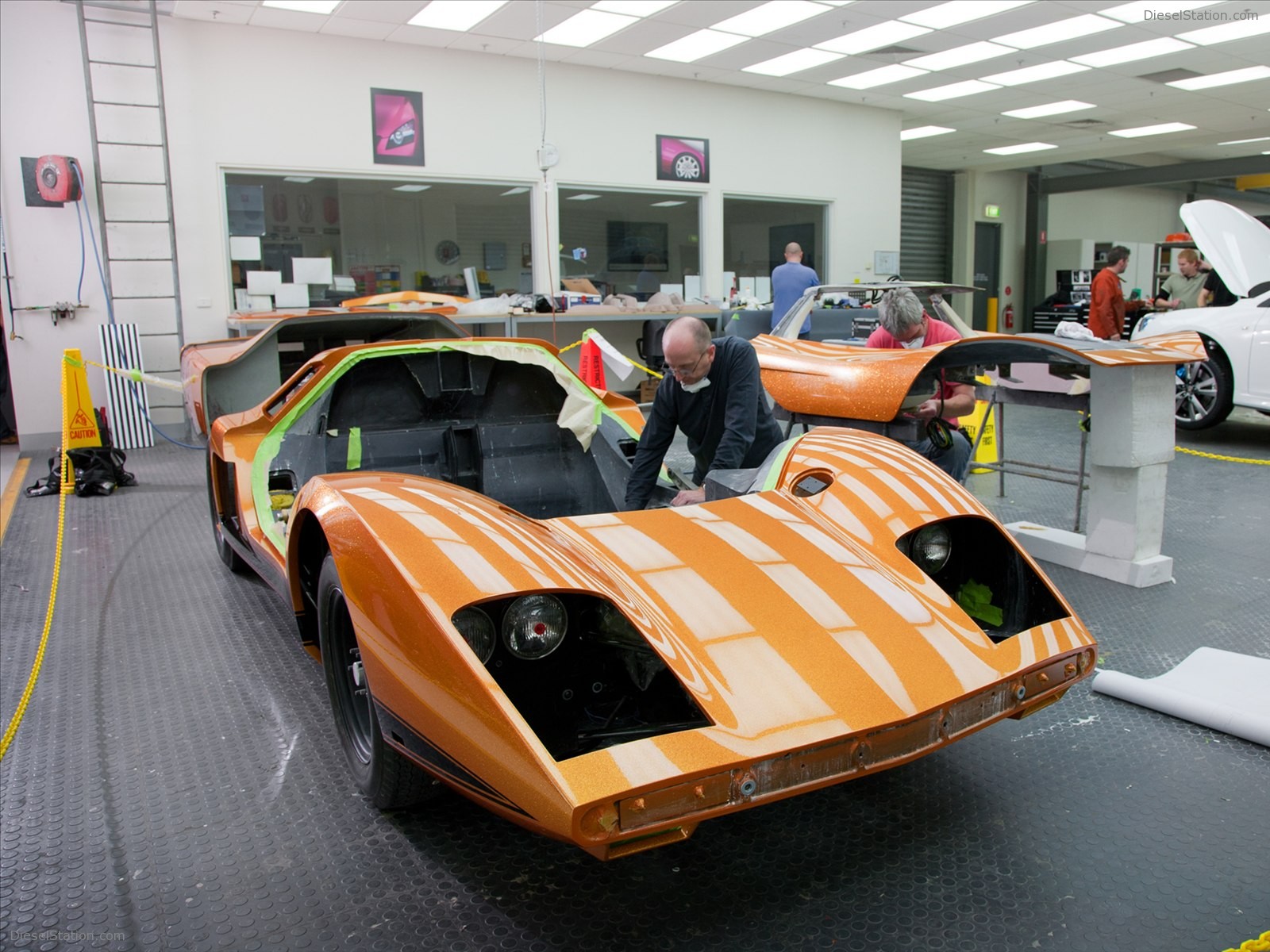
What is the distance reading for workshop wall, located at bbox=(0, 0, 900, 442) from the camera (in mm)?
7477

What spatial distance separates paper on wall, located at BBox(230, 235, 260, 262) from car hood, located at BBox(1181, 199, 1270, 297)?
25.3 ft

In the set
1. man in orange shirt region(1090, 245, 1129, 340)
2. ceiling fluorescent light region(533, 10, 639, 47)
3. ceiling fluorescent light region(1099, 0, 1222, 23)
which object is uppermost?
ceiling fluorescent light region(1099, 0, 1222, 23)

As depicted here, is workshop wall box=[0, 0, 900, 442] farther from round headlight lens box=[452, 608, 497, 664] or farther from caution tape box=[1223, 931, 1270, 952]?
caution tape box=[1223, 931, 1270, 952]

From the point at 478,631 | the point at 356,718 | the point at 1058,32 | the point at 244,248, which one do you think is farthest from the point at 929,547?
the point at 1058,32

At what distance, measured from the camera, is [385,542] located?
5.87 feet

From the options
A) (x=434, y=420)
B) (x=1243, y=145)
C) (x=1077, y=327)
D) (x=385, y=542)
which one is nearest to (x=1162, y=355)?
(x=1077, y=327)

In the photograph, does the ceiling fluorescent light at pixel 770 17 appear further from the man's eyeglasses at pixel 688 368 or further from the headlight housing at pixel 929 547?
the headlight housing at pixel 929 547

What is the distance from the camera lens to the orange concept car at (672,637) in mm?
1489

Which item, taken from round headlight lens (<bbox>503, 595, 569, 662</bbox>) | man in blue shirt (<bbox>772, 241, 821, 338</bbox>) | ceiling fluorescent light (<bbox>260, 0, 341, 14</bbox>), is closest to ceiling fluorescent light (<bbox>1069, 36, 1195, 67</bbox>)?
man in blue shirt (<bbox>772, 241, 821, 338</bbox>)

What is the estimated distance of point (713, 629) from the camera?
1.80 meters

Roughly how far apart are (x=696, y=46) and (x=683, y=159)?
153 cm

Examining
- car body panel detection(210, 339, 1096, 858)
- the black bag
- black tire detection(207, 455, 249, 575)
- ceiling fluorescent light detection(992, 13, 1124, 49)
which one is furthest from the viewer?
ceiling fluorescent light detection(992, 13, 1124, 49)

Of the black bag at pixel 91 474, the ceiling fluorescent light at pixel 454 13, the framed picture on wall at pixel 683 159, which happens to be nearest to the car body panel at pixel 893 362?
the black bag at pixel 91 474

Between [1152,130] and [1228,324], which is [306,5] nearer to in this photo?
[1228,324]
